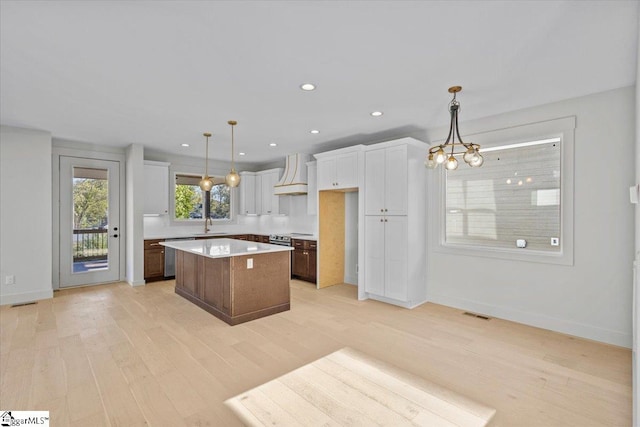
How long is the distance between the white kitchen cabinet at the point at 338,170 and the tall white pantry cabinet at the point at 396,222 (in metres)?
0.22

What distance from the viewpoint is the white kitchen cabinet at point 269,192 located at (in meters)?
7.38

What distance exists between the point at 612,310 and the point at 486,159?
7.03ft

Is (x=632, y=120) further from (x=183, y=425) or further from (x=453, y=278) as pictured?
(x=183, y=425)

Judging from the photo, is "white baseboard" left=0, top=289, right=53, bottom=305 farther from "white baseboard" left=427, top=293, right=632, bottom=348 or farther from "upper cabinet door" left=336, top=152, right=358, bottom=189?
"white baseboard" left=427, top=293, right=632, bottom=348

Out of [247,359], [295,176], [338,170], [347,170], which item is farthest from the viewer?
[295,176]

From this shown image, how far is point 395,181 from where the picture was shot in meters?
4.62

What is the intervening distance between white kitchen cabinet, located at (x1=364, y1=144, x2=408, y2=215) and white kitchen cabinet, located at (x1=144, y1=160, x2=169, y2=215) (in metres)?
4.20

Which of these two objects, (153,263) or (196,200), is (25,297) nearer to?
(153,263)

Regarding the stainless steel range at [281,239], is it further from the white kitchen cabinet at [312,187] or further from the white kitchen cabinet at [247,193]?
the white kitchen cabinet at [247,193]

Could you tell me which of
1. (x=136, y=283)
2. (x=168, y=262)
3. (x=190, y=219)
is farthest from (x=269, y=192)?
(x=136, y=283)

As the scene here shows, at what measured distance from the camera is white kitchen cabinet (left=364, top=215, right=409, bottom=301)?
15.0 feet

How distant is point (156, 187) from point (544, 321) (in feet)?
22.2

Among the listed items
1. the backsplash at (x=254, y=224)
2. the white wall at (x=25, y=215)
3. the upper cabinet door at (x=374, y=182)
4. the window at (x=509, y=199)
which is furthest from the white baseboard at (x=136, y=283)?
the window at (x=509, y=199)

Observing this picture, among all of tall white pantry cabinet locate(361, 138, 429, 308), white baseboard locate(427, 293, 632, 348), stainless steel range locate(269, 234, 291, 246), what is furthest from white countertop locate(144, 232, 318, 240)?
white baseboard locate(427, 293, 632, 348)
